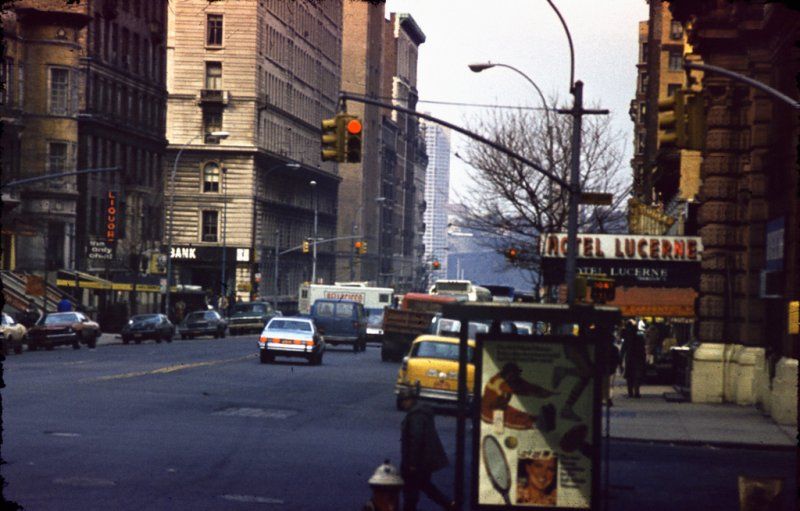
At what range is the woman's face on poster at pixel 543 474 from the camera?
15.4 m

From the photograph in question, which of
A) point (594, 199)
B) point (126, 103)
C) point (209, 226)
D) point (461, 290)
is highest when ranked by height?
point (126, 103)

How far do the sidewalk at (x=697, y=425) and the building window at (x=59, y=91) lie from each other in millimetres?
49637

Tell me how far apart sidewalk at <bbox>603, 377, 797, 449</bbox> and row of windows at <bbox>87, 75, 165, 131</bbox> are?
55294mm

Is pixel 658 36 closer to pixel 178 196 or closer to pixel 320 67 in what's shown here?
pixel 178 196

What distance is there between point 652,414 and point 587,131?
124 ft

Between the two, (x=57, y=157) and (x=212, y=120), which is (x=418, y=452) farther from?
(x=212, y=120)

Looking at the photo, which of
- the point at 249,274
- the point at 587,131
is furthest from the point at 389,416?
the point at 249,274

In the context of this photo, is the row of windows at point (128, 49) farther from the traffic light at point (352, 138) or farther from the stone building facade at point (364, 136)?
the stone building facade at point (364, 136)

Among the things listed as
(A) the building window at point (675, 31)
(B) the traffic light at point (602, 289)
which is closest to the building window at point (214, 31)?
(A) the building window at point (675, 31)

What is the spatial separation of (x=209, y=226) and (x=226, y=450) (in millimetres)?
93715

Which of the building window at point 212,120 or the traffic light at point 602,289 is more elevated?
the building window at point 212,120

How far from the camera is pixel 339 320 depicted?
69.4m

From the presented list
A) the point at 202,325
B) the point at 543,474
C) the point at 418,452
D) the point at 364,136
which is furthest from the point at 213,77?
the point at 543,474

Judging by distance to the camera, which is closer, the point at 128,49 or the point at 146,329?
the point at 146,329
